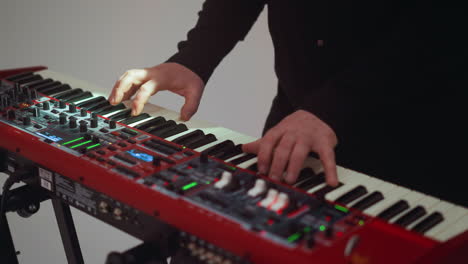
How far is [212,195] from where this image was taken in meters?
1.34

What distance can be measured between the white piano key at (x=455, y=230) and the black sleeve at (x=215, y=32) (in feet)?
3.60

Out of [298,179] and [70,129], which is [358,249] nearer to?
[298,179]

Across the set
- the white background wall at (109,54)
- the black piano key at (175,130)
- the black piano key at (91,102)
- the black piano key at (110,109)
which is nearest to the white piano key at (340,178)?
the black piano key at (175,130)

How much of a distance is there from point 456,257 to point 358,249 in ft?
0.71

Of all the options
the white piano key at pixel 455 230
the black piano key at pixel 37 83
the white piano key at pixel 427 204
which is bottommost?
the white piano key at pixel 455 230

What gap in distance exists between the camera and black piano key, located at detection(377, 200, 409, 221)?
1.32 metres

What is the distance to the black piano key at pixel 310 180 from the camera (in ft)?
4.75

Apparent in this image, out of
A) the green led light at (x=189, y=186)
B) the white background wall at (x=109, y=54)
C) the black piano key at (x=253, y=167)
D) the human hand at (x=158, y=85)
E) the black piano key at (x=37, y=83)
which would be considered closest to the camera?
the green led light at (x=189, y=186)

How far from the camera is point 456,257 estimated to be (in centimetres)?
120

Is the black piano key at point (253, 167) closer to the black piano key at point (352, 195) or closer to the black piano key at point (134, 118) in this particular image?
the black piano key at point (352, 195)

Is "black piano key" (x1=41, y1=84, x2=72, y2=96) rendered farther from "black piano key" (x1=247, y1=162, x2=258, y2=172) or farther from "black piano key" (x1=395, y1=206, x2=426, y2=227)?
"black piano key" (x1=395, y1=206, x2=426, y2=227)

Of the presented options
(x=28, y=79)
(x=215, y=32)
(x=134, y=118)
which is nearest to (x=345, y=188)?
(x=134, y=118)

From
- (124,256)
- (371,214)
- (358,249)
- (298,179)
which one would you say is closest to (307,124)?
(298,179)

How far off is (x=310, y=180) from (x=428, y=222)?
305 mm
